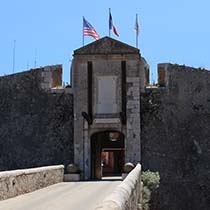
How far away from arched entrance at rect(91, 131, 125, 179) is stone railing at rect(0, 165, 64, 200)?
658 centimetres

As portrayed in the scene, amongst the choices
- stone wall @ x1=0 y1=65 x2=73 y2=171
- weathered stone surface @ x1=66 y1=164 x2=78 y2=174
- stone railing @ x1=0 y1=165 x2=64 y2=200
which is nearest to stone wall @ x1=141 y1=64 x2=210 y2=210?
weathered stone surface @ x1=66 y1=164 x2=78 y2=174

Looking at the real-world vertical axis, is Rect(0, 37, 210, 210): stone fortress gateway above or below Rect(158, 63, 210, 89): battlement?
below

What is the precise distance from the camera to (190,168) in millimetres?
25781

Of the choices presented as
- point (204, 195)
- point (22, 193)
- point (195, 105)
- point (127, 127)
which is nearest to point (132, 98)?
point (127, 127)

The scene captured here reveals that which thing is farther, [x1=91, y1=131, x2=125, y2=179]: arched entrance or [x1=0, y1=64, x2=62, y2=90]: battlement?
[x1=91, y1=131, x2=125, y2=179]: arched entrance

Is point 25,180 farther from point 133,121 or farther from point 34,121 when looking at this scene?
point 34,121

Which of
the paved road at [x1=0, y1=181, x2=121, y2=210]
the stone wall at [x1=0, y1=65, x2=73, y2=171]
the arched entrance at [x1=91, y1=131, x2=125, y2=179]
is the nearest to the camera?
the paved road at [x1=0, y1=181, x2=121, y2=210]

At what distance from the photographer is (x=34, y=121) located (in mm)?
26766

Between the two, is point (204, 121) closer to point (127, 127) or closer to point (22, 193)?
point (127, 127)

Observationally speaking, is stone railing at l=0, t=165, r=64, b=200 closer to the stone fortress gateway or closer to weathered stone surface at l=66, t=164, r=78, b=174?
weathered stone surface at l=66, t=164, r=78, b=174

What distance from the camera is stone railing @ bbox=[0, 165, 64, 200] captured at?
13922mm

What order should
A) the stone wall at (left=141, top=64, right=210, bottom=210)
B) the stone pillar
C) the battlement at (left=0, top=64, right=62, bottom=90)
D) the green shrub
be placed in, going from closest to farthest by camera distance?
the green shrub
the stone wall at (left=141, top=64, right=210, bottom=210)
the stone pillar
the battlement at (left=0, top=64, right=62, bottom=90)

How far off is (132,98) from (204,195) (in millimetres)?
5788

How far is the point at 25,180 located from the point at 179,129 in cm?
1164
